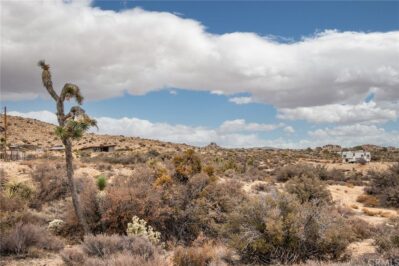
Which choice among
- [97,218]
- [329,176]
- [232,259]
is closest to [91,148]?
[329,176]

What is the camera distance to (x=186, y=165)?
20.4 metres

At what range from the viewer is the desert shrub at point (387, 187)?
29.7 m

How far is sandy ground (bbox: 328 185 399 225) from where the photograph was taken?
2422 cm

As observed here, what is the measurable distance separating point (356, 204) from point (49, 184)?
64.7ft

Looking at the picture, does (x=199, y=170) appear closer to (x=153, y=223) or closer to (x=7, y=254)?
(x=153, y=223)

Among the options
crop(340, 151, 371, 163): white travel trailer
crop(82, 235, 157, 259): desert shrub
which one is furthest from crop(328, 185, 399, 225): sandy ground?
crop(340, 151, 371, 163): white travel trailer

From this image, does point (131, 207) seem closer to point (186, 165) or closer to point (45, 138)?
point (186, 165)

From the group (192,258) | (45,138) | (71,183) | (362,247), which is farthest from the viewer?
(45,138)

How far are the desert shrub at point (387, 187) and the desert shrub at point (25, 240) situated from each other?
22739 mm

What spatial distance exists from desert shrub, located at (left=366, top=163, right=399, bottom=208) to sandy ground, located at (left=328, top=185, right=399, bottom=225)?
131 centimetres

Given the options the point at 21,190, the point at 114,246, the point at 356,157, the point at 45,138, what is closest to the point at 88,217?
the point at 114,246

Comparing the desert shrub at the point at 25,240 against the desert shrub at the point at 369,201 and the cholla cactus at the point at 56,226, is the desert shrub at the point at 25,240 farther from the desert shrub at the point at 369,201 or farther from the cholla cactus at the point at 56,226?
the desert shrub at the point at 369,201

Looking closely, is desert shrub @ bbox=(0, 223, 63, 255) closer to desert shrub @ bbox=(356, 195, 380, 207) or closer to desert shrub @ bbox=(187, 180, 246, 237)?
desert shrub @ bbox=(187, 180, 246, 237)

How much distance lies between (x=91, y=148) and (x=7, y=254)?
64304 millimetres
